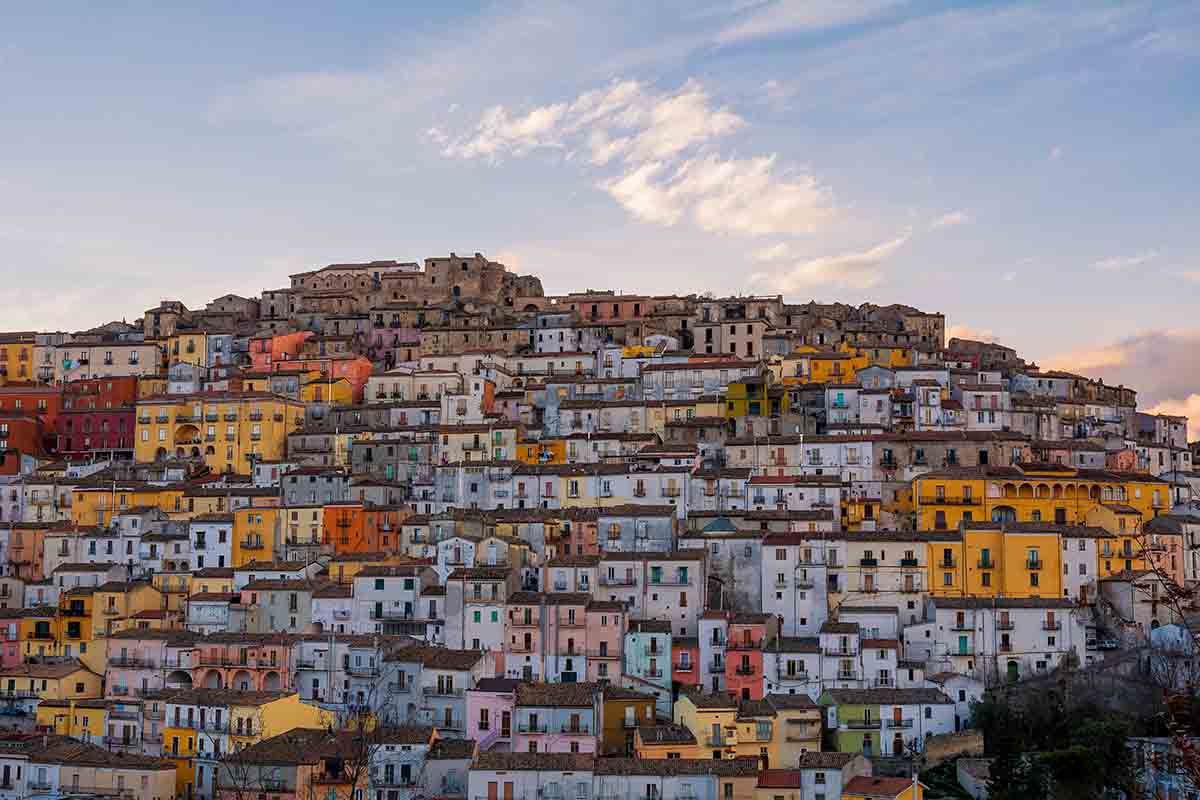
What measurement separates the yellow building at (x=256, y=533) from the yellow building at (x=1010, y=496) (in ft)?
83.6

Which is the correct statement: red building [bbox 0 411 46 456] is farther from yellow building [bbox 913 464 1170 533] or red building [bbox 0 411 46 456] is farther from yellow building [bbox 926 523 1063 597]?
yellow building [bbox 926 523 1063 597]

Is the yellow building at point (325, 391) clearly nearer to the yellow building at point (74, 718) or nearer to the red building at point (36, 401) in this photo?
the red building at point (36, 401)

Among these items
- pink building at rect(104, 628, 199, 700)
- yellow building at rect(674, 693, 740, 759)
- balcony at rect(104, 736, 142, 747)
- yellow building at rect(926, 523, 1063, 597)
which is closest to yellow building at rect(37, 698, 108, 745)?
balcony at rect(104, 736, 142, 747)

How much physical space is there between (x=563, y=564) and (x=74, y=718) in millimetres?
17180

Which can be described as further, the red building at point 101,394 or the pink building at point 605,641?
the red building at point 101,394

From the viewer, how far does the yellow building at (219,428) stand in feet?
216

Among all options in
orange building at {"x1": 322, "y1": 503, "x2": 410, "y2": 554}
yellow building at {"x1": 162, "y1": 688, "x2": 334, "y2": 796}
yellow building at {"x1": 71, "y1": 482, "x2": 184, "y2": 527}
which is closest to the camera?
yellow building at {"x1": 162, "y1": 688, "x2": 334, "y2": 796}

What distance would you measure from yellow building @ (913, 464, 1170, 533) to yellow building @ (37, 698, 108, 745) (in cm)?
3040

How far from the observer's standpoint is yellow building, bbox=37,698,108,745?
46.4 metres

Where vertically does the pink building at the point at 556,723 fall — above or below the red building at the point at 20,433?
below

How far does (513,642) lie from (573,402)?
20843 mm

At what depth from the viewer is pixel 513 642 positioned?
4650 centimetres

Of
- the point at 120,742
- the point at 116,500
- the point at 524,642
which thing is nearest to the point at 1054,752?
the point at 524,642

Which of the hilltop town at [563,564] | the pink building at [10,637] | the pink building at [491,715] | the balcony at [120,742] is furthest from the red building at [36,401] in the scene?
the pink building at [491,715]
